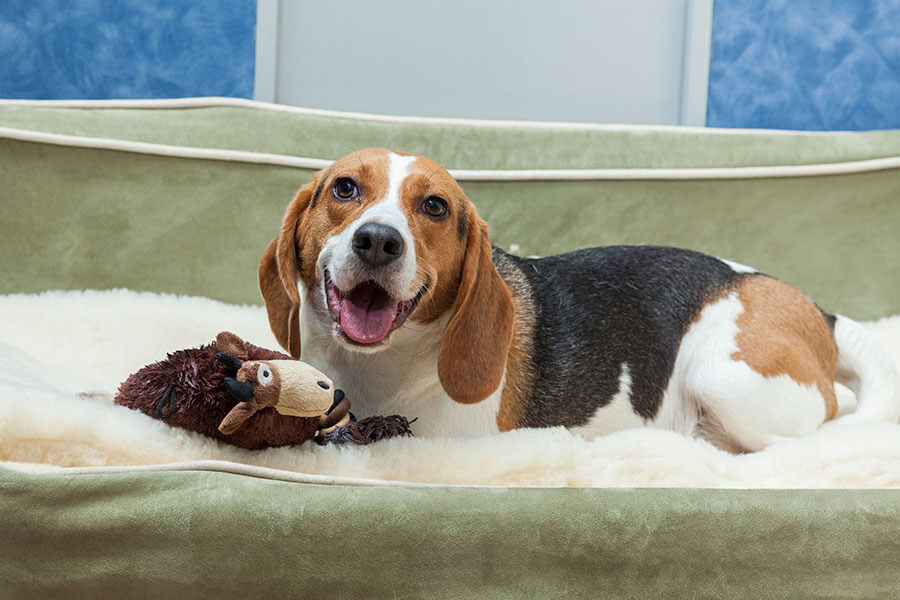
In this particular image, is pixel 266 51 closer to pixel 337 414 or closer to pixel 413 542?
pixel 337 414

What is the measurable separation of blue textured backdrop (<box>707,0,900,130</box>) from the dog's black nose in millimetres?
2946

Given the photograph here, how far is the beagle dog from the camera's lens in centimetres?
168

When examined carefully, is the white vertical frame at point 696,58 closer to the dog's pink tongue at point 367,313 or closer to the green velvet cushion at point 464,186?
the green velvet cushion at point 464,186

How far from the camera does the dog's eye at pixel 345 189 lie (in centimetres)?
173

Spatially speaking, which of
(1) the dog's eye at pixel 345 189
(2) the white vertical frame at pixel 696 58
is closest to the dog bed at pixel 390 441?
(1) the dog's eye at pixel 345 189

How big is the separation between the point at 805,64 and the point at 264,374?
356cm

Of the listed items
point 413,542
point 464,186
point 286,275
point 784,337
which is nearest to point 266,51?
point 464,186

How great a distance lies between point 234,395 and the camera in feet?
4.55

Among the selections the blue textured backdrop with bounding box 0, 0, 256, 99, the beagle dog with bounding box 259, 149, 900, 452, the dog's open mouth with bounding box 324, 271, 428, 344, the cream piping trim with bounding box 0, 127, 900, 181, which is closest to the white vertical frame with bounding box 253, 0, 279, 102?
the blue textured backdrop with bounding box 0, 0, 256, 99

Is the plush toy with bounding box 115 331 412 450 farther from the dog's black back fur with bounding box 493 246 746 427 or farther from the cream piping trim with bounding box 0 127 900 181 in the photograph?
the cream piping trim with bounding box 0 127 900 181

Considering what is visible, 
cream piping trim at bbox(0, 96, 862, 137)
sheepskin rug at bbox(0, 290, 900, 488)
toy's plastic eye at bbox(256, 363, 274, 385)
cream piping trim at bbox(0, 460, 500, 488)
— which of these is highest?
cream piping trim at bbox(0, 96, 862, 137)

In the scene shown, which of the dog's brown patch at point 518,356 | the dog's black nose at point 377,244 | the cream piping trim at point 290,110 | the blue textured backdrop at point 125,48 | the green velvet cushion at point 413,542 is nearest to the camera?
the green velvet cushion at point 413,542

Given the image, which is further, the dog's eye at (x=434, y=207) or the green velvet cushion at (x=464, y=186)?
the green velvet cushion at (x=464, y=186)

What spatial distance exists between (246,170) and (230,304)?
0.45 meters
